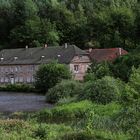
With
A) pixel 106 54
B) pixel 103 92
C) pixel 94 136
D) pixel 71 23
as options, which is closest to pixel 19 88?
pixel 106 54

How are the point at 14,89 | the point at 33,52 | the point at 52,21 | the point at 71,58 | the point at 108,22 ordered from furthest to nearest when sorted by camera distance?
1. the point at 52,21
2. the point at 108,22
3. the point at 33,52
4. the point at 71,58
5. the point at 14,89

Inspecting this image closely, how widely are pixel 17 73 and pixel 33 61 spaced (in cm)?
469

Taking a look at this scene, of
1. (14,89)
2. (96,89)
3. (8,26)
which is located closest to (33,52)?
(14,89)

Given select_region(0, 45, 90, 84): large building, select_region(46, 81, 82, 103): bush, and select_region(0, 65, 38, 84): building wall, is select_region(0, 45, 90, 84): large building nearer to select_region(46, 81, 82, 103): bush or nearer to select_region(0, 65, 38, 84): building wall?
select_region(0, 65, 38, 84): building wall

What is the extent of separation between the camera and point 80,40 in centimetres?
12038

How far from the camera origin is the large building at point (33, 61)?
9656 centimetres

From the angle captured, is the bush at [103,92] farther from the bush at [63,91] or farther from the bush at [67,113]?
the bush at [63,91]

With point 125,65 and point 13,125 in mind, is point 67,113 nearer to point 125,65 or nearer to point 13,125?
point 13,125

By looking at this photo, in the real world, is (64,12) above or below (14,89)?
above

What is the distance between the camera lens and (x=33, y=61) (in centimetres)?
10225

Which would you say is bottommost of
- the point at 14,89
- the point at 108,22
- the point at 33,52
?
the point at 14,89

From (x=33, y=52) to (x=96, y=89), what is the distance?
199 ft

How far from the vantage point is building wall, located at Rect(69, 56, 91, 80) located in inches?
3777

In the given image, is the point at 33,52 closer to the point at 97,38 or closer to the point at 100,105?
the point at 97,38
